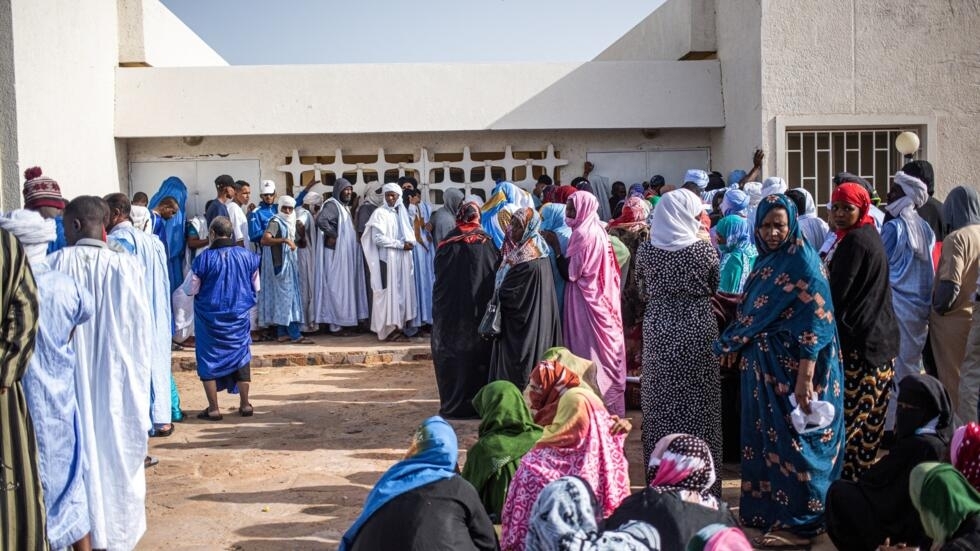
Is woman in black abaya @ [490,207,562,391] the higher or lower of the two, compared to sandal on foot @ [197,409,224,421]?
higher

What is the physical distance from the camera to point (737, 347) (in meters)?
4.78

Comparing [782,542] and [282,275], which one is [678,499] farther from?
[282,275]

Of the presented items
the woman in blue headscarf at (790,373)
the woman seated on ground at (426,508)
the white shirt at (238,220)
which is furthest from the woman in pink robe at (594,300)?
the white shirt at (238,220)

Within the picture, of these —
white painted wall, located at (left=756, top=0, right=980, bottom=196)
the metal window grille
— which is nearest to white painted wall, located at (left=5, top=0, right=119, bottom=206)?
white painted wall, located at (left=756, top=0, right=980, bottom=196)

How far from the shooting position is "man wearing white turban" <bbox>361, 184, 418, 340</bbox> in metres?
11.1

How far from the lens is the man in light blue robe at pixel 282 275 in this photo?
36.4ft

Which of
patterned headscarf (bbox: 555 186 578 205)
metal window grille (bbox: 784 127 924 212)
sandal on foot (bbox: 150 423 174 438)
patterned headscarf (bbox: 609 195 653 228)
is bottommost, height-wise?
sandal on foot (bbox: 150 423 174 438)

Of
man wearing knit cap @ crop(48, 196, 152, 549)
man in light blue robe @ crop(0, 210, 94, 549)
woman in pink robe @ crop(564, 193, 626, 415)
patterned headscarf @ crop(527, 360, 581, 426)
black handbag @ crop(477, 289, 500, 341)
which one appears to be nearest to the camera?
man in light blue robe @ crop(0, 210, 94, 549)

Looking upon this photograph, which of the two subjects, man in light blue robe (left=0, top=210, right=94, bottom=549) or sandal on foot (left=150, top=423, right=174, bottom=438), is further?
sandal on foot (left=150, top=423, right=174, bottom=438)

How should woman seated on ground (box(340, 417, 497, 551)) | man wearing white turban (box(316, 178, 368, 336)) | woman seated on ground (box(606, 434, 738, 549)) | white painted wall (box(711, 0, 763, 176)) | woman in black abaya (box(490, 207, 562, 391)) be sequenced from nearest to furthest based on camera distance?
woman seated on ground (box(606, 434, 738, 549)) < woman seated on ground (box(340, 417, 497, 551)) < woman in black abaya (box(490, 207, 562, 391)) < white painted wall (box(711, 0, 763, 176)) < man wearing white turban (box(316, 178, 368, 336))

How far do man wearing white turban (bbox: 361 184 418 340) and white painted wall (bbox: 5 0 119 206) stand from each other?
10.7 feet

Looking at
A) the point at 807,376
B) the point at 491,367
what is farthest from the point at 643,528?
the point at 491,367

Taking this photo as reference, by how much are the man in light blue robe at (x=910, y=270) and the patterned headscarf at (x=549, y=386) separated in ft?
8.23

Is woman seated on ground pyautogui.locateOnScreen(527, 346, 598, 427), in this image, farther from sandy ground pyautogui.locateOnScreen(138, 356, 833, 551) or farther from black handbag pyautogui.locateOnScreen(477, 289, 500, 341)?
black handbag pyautogui.locateOnScreen(477, 289, 500, 341)
